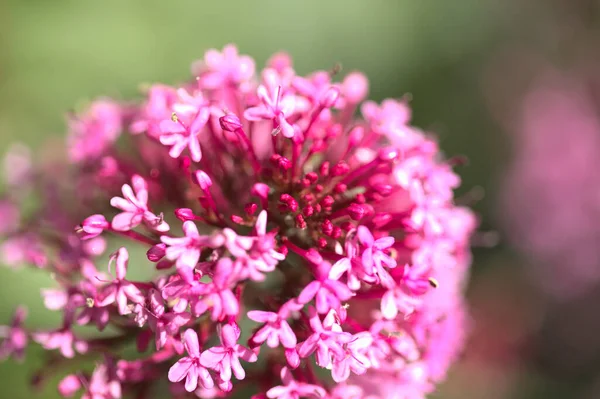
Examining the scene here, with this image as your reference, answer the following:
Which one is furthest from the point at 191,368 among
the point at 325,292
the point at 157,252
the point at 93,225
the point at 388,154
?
the point at 388,154

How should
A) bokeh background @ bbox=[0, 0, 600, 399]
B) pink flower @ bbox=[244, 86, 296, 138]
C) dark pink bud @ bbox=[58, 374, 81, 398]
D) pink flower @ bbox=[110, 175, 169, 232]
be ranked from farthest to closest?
bokeh background @ bbox=[0, 0, 600, 399], dark pink bud @ bbox=[58, 374, 81, 398], pink flower @ bbox=[244, 86, 296, 138], pink flower @ bbox=[110, 175, 169, 232]

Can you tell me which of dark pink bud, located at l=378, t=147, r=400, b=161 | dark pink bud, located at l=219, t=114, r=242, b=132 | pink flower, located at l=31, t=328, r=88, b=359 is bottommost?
pink flower, located at l=31, t=328, r=88, b=359

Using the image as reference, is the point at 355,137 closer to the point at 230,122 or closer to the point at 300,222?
the point at 300,222

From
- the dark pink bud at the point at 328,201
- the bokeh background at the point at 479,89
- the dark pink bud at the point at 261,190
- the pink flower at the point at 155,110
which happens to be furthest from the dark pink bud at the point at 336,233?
the bokeh background at the point at 479,89

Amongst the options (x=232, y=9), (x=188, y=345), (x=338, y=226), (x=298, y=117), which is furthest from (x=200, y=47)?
(x=188, y=345)

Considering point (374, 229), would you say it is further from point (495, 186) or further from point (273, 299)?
point (495, 186)

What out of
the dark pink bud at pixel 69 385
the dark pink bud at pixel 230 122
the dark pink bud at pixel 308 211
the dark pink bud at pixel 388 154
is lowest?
the dark pink bud at pixel 69 385

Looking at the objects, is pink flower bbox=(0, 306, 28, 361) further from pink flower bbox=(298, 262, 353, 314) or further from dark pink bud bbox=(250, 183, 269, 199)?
pink flower bbox=(298, 262, 353, 314)

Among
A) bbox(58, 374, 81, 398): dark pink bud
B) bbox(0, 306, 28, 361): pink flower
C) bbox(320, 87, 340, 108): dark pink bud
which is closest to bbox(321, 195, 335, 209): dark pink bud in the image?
bbox(320, 87, 340, 108): dark pink bud

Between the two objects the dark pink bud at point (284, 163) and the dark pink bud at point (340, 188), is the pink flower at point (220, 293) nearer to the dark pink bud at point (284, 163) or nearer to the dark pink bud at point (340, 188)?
the dark pink bud at point (284, 163)
